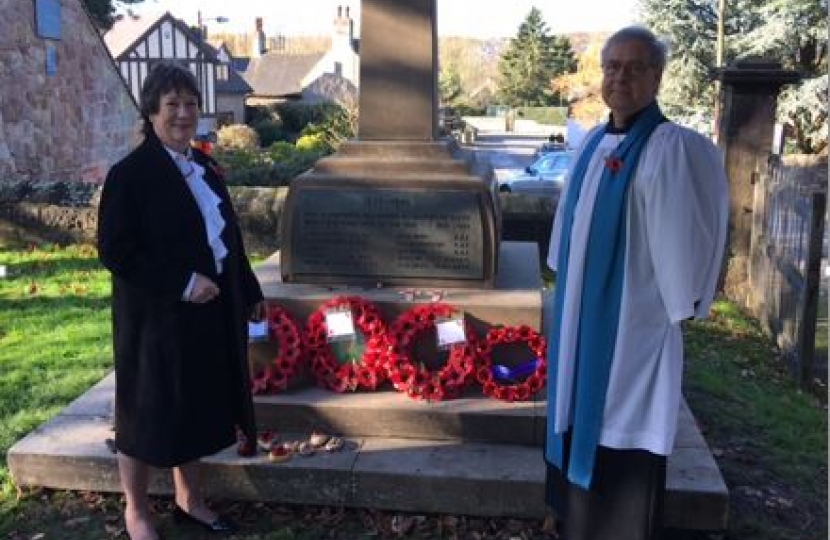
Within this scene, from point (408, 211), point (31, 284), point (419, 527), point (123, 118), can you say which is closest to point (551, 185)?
point (123, 118)

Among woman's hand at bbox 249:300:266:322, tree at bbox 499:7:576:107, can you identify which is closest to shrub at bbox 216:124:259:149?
woman's hand at bbox 249:300:266:322

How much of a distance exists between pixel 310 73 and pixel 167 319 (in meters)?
58.0

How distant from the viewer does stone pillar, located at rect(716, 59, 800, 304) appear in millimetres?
8141

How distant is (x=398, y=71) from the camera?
4859mm

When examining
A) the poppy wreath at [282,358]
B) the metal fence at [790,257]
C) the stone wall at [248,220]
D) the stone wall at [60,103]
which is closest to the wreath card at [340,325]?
the poppy wreath at [282,358]

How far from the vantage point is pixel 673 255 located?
256cm

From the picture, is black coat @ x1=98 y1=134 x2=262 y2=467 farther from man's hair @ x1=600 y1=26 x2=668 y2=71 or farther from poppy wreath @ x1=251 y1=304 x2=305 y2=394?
man's hair @ x1=600 y1=26 x2=668 y2=71

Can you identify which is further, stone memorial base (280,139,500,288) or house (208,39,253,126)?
house (208,39,253,126)

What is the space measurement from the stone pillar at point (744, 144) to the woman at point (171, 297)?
6.15 meters

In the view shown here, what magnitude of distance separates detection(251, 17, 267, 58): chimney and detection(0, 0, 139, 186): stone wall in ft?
161

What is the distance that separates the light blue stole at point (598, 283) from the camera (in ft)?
8.74

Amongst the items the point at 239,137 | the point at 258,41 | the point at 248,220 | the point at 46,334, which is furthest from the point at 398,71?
the point at 258,41

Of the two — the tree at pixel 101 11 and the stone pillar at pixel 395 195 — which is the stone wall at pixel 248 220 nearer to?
the stone pillar at pixel 395 195

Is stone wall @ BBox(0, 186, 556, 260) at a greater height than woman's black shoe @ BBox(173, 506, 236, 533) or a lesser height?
greater
